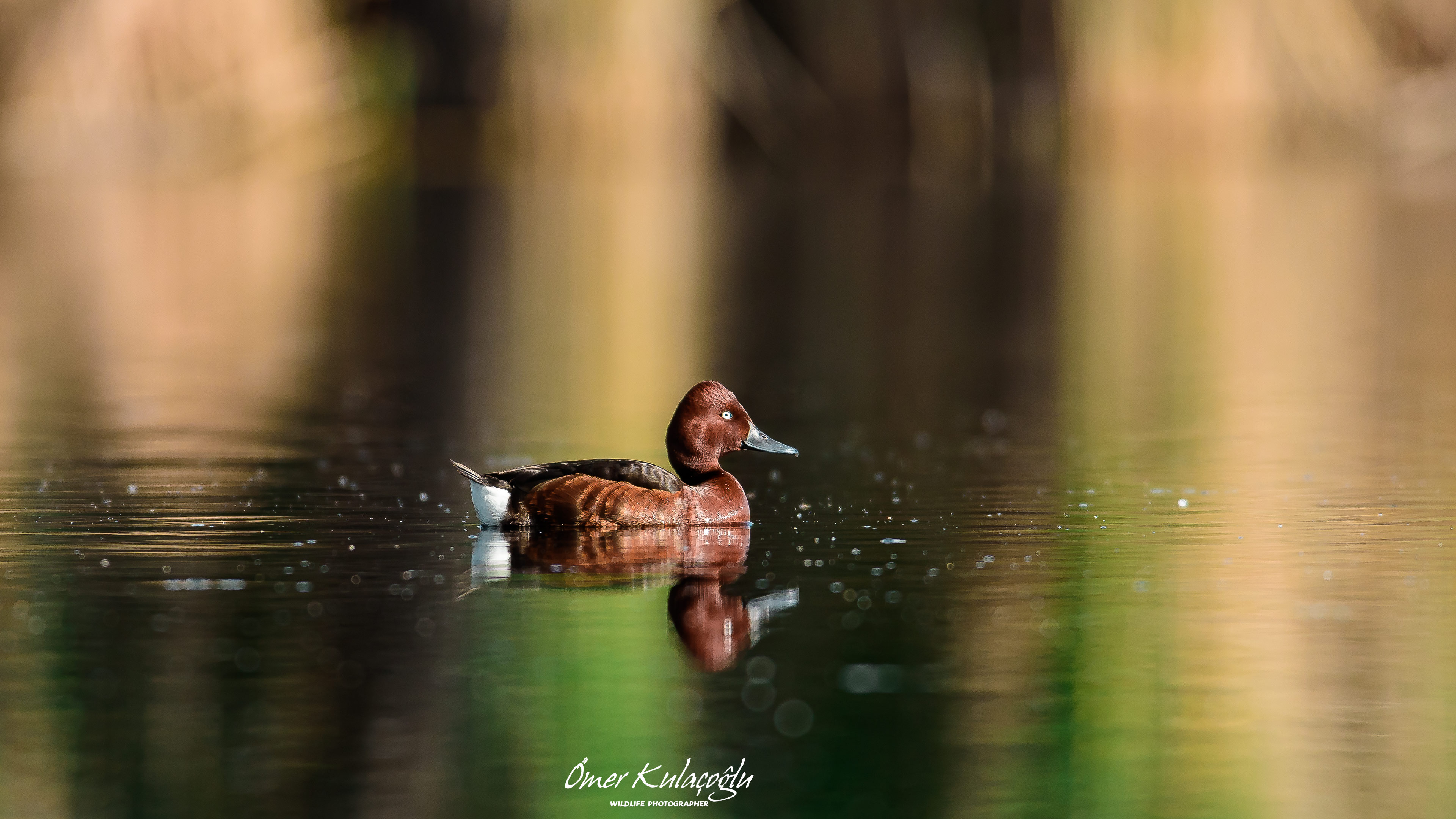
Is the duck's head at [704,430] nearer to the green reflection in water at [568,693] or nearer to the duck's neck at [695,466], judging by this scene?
the duck's neck at [695,466]

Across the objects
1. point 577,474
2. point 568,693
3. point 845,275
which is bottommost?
point 568,693

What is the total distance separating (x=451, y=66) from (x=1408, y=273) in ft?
65.3

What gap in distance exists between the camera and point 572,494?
9.38m

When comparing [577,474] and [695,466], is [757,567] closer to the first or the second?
[577,474]

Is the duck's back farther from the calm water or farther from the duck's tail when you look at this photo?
the calm water

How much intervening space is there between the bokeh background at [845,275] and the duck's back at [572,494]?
1.78m

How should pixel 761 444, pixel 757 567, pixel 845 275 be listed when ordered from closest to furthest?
pixel 757 567
pixel 761 444
pixel 845 275

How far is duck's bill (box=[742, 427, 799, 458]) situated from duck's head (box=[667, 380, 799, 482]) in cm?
5

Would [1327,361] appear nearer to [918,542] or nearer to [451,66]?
[918,542]

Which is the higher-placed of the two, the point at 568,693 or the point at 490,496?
the point at 490,496

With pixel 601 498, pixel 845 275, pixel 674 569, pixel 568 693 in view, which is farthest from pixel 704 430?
pixel 845 275

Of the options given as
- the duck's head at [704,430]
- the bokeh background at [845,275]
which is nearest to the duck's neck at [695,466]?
the duck's head at [704,430]

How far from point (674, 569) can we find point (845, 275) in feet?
50.8

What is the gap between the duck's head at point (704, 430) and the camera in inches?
392
